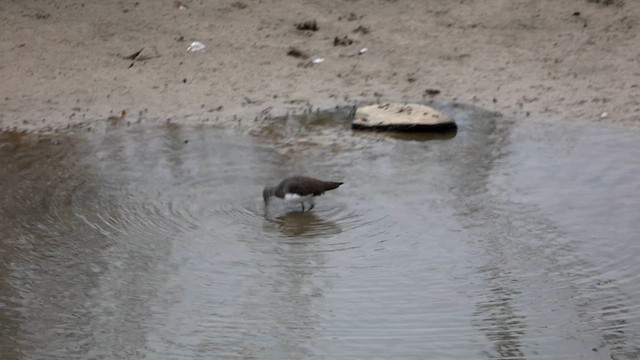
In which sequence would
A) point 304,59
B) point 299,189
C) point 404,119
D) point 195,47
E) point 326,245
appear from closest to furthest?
1. point 326,245
2. point 299,189
3. point 404,119
4. point 304,59
5. point 195,47

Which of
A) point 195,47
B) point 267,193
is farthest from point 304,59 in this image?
point 267,193

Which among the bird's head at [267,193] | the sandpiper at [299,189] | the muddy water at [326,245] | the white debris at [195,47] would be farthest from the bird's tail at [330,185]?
the white debris at [195,47]

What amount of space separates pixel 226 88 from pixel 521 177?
3.40 metres

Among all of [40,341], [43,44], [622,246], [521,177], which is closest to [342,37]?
[43,44]

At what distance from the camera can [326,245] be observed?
6.71m

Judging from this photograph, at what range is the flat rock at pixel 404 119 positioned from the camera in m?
8.80

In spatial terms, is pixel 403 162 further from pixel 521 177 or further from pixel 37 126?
pixel 37 126

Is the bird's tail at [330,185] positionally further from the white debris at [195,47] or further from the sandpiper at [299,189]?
the white debris at [195,47]

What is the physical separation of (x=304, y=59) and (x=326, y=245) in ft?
14.2

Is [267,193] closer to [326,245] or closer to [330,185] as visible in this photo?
[330,185]

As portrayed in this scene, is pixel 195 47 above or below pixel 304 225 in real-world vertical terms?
below

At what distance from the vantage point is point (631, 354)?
5324 mm

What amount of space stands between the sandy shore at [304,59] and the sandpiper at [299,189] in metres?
2.24

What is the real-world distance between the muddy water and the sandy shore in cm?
68
